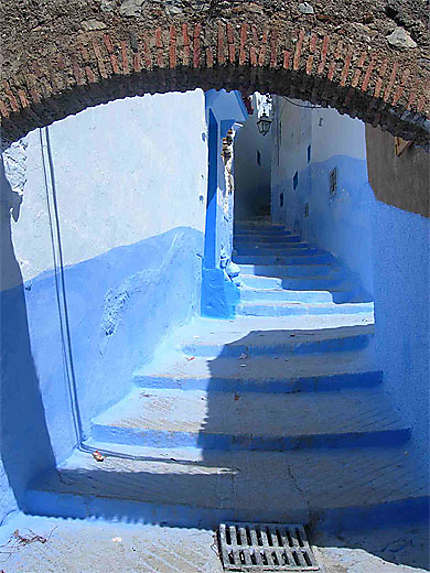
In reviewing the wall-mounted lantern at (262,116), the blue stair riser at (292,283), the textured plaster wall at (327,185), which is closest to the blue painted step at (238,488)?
the textured plaster wall at (327,185)

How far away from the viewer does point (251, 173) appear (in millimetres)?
19516

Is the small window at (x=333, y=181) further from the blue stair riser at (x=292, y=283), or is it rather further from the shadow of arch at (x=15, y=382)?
the shadow of arch at (x=15, y=382)

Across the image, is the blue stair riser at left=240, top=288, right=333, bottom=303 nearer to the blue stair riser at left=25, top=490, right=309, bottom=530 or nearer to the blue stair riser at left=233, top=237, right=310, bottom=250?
the blue stair riser at left=233, top=237, right=310, bottom=250

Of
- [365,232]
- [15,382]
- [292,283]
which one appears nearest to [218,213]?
[292,283]

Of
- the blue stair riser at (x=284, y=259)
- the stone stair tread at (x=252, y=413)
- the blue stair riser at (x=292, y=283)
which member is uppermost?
the blue stair riser at (x=284, y=259)

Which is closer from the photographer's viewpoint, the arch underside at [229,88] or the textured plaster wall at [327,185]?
the arch underside at [229,88]

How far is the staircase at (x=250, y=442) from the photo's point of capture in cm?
335

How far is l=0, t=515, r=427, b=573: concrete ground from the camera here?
288 centimetres

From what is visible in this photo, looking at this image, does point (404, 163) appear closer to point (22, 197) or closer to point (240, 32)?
point (240, 32)

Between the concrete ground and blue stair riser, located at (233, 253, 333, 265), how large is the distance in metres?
7.00

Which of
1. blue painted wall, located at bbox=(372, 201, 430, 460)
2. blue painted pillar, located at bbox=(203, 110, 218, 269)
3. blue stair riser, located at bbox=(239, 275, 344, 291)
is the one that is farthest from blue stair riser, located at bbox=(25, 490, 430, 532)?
blue stair riser, located at bbox=(239, 275, 344, 291)

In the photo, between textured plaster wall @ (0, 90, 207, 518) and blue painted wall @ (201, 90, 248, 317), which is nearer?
textured plaster wall @ (0, 90, 207, 518)

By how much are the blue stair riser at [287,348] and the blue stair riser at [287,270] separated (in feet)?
10.7

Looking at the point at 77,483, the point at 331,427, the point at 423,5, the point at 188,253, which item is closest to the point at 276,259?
the point at 188,253
